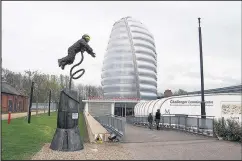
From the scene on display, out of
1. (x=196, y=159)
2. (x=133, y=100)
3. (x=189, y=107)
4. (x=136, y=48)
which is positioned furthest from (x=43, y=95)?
(x=196, y=159)

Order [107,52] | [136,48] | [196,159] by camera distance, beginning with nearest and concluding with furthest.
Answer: [196,159] → [136,48] → [107,52]

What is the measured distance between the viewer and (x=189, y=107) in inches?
1115

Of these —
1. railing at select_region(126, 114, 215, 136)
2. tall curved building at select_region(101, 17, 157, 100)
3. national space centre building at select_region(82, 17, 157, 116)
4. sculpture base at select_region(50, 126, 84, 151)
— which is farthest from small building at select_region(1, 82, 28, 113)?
sculpture base at select_region(50, 126, 84, 151)

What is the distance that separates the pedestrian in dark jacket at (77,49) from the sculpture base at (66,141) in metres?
2.94

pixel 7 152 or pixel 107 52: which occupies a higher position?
pixel 107 52

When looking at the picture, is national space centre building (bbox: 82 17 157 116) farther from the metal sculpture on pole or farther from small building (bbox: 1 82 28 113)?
the metal sculpture on pole

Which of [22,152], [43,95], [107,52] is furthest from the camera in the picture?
[107,52]

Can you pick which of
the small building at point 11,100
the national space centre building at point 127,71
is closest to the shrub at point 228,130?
the national space centre building at point 127,71

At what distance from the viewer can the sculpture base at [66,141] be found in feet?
38.3

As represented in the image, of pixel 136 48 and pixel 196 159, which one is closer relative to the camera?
pixel 196 159

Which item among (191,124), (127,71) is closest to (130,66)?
(127,71)

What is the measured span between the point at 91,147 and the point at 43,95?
53.4m

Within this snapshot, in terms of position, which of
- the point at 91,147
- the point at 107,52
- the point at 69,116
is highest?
the point at 107,52

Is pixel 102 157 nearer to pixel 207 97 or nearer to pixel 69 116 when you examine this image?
pixel 69 116
